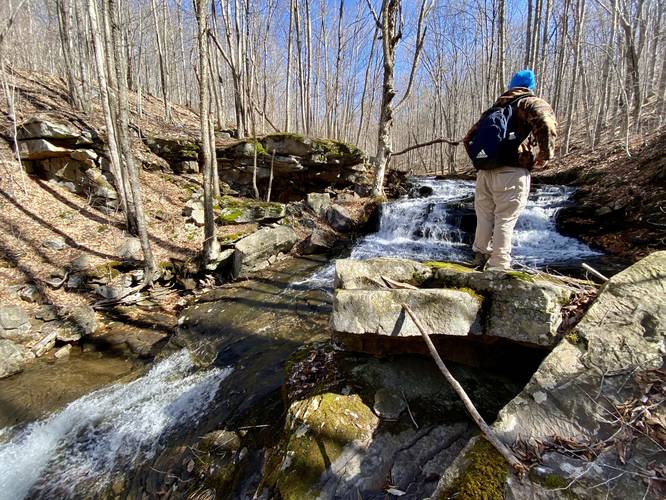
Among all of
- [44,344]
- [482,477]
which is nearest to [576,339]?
[482,477]

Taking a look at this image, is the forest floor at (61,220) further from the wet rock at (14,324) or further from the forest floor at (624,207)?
the forest floor at (624,207)

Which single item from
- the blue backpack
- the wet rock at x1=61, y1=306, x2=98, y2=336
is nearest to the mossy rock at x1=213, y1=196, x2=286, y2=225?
the wet rock at x1=61, y1=306, x2=98, y2=336

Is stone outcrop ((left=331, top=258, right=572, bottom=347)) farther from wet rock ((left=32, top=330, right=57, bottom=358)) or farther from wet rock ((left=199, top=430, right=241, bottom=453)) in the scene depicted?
wet rock ((left=32, top=330, right=57, bottom=358))

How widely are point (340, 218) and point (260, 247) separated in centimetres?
343

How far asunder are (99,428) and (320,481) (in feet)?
11.2

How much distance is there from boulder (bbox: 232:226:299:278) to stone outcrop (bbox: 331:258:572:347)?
19.4ft

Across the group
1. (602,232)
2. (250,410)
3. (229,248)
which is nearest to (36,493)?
(250,410)

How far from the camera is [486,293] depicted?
2.30 meters

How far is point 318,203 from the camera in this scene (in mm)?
11570

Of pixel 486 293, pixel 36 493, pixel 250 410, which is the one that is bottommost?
pixel 36 493

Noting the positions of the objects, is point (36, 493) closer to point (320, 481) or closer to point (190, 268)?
point (320, 481)

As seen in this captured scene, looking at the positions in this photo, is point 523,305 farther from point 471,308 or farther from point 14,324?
point 14,324

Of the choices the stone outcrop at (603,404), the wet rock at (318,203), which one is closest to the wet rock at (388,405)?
the stone outcrop at (603,404)

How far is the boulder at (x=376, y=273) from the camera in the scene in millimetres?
2857
